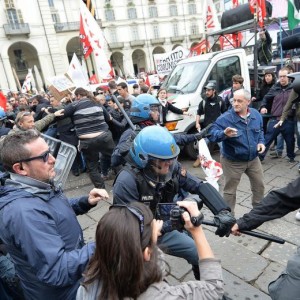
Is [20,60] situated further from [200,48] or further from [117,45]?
[200,48]

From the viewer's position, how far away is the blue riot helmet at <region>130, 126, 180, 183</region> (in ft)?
5.59

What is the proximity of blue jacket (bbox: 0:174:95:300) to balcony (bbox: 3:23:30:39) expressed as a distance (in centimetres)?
3859

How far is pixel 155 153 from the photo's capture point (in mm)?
1701

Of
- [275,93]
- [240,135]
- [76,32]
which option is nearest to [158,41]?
[76,32]

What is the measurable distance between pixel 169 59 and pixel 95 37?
11.0 feet

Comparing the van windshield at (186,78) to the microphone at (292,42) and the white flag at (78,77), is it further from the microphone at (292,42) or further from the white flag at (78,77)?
the microphone at (292,42)

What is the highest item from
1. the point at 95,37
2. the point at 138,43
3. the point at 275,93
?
the point at 138,43

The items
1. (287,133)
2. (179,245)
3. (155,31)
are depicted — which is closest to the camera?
(179,245)

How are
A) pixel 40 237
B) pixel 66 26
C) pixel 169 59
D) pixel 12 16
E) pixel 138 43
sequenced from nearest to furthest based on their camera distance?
pixel 40 237 < pixel 169 59 < pixel 12 16 < pixel 66 26 < pixel 138 43

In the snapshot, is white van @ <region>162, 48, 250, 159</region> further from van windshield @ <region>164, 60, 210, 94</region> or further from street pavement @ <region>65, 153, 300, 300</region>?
street pavement @ <region>65, 153, 300, 300</region>

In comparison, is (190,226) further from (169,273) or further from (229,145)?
(229,145)

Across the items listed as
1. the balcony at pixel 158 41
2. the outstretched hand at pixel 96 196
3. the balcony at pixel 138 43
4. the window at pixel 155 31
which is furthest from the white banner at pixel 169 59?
the window at pixel 155 31

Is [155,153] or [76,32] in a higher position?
[76,32]

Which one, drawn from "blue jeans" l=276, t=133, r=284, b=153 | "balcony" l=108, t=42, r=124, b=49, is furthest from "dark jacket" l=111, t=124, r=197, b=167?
"balcony" l=108, t=42, r=124, b=49
